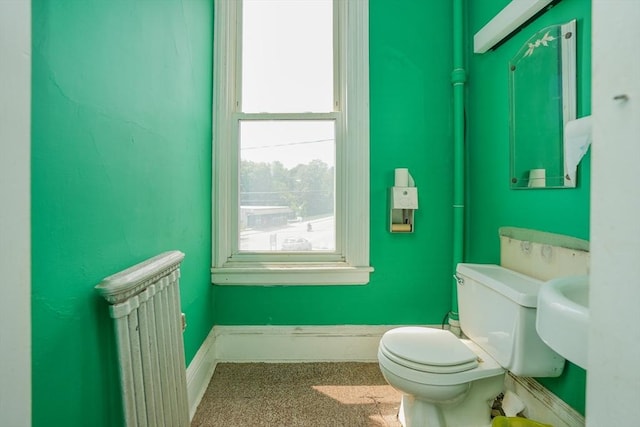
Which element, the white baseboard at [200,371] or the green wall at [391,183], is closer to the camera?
the white baseboard at [200,371]

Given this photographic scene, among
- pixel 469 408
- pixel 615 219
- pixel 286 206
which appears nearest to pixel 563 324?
pixel 615 219

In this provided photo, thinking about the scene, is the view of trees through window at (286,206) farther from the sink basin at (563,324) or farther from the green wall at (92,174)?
the sink basin at (563,324)

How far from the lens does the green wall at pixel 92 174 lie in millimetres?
601

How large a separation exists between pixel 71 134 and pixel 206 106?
1.12m

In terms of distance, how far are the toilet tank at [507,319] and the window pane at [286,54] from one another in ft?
4.29

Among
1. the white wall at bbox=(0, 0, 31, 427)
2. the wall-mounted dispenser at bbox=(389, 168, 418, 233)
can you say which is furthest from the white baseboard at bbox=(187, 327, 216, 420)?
the wall-mounted dispenser at bbox=(389, 168, 418, 233)

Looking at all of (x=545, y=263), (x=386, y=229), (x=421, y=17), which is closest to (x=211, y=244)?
(x=386, y=229)

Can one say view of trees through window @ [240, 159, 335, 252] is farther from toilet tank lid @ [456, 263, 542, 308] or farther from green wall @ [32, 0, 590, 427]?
toilet tank lid @ [456, 263, 542, 308]

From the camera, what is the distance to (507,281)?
1250 millimetres

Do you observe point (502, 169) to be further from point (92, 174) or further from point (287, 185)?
point (92, 174)

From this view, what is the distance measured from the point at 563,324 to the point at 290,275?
1389 mm

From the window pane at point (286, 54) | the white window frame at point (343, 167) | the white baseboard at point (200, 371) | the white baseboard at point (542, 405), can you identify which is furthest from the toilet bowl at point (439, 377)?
the window pane at point (286, 54)

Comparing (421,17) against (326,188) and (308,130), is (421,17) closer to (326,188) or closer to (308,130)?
(308,130)

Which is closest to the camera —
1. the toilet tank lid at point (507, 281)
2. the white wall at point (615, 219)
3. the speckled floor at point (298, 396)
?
the white wall at point (615, 219)
